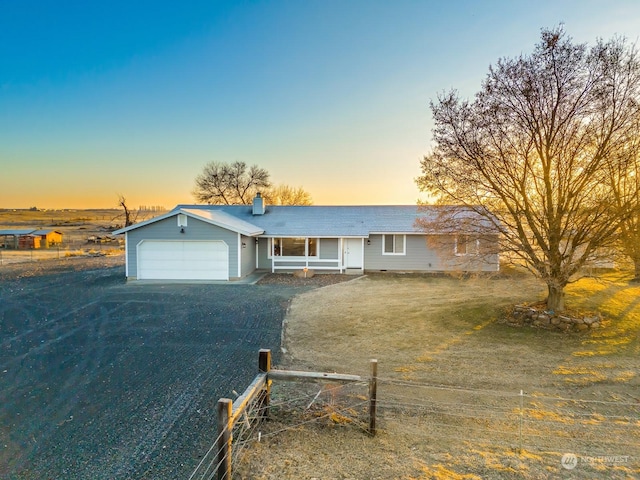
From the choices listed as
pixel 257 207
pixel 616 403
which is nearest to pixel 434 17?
pixel 616 403

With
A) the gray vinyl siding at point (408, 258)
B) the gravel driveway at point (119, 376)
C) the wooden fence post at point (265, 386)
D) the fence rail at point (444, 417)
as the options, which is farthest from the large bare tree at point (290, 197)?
the wooden fence post at point (265, 386)

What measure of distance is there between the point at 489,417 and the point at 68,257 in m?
31.3

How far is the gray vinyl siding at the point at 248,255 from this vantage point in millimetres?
17625

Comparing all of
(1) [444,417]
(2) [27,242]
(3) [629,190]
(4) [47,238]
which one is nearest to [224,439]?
(1) [444,417]

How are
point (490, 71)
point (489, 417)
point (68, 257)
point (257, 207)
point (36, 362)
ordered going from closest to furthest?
point (489, 417), point (36, 362), point (490, 71), point (257, 207), point (68, 257)

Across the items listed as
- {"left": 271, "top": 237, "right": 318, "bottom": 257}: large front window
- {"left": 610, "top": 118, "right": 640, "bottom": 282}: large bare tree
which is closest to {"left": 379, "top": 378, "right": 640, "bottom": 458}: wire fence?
{"left": 610, "top": 118, "right": 640, "bottom": 282}: large bare tree

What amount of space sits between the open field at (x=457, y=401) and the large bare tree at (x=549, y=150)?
2652 mm

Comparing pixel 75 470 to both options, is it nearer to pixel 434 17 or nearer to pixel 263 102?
pixel 434 17

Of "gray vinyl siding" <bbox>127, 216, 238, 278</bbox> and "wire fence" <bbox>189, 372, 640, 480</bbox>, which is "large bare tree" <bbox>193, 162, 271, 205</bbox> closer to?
"gray vinyl siding" <bbox>127, 216, 238, 278</bbox>

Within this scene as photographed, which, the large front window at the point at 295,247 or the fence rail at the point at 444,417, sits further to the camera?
the large front window at the point at 295,247

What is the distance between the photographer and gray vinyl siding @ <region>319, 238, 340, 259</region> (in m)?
19.6

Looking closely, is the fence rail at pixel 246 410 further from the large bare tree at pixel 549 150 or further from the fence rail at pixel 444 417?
the large bare tree at pixel 549 150

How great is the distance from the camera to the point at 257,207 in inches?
910

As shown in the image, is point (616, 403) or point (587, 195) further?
point (587, 195)
